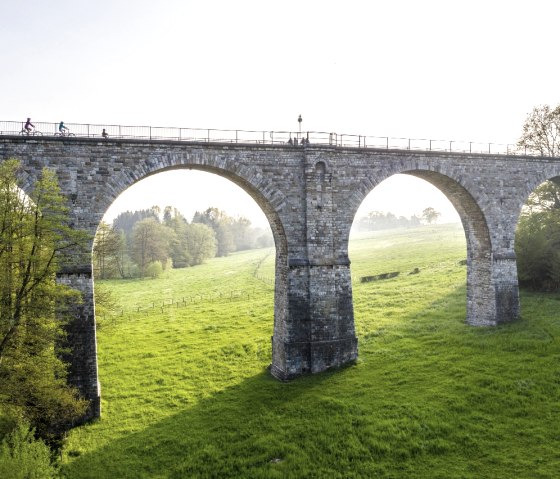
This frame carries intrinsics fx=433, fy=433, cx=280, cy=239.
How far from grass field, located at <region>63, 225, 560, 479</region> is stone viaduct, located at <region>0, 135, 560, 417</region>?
7.10 ft

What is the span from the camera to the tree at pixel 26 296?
1466 cm

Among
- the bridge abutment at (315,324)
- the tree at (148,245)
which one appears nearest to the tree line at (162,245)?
the tree at (148,245)

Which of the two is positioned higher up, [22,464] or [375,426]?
[22,464]

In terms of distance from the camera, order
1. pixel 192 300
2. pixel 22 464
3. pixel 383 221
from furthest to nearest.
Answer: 1. pixel 383 221
2. pixel 192 300
3. pixel 22 464

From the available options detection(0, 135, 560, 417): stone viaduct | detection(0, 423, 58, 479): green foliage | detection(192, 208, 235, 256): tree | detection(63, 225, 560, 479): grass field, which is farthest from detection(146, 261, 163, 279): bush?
detection(0, 423, 58, 479): green foliage

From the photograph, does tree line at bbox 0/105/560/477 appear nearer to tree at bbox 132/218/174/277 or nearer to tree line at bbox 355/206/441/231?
tree at bbox 132/218/174/277

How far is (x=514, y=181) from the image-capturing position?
29266 millimetres

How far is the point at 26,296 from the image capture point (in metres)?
15.3

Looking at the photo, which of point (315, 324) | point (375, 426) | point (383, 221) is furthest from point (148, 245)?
point (383, 221)

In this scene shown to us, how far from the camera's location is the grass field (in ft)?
53.6

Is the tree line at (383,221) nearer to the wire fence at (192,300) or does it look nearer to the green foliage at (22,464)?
the wire fence at (192,300)

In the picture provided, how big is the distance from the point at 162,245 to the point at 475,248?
50743 mm

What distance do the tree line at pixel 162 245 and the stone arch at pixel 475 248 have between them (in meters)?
26.6

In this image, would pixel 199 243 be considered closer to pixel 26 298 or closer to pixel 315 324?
pixel 315 324
